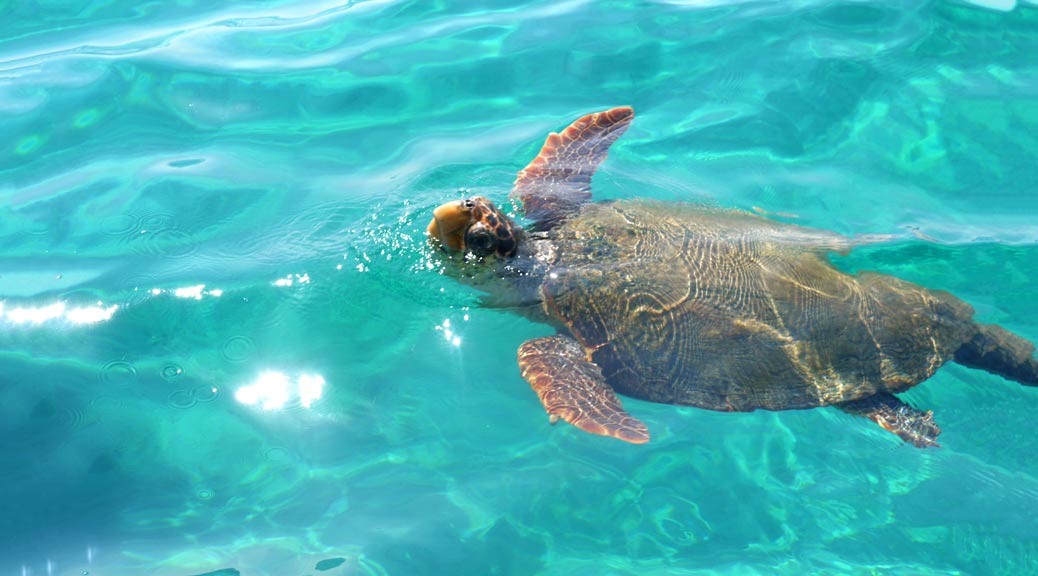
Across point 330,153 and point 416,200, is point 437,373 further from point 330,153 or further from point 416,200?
point 330,153

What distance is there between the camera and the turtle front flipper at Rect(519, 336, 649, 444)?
4895 mm

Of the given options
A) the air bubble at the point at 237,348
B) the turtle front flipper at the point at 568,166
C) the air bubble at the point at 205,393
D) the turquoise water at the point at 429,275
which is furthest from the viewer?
the turtle front flipper at the point at 568,166

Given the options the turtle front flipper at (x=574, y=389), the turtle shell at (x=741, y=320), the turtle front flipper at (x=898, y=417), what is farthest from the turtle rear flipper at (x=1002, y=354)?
the turtle front flipper at (x=574, y=389)

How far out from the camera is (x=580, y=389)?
17.3 feet

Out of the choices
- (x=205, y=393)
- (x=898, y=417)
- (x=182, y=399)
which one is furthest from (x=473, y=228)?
(x=898, y=417)

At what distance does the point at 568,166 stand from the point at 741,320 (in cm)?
255

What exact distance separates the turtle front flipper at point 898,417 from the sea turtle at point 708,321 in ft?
0.03

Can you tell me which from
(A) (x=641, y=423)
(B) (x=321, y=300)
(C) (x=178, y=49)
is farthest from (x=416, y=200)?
(C) (x=178, y=49)

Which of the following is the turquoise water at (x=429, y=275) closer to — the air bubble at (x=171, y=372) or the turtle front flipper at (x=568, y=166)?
the air bubble at (x=171, y=372)

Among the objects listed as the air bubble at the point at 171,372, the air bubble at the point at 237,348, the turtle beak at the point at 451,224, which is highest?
the turtle beak at the point at 451,224

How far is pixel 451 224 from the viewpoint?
5.96 m

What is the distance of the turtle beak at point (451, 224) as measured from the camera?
5.89 metres

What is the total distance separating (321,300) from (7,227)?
3439mm

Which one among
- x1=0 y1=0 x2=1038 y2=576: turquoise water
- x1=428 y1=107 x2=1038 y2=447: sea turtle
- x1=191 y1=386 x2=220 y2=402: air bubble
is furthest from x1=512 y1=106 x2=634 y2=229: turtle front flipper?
x1=191 y1=386 x2=220 y2=402: air bubble
